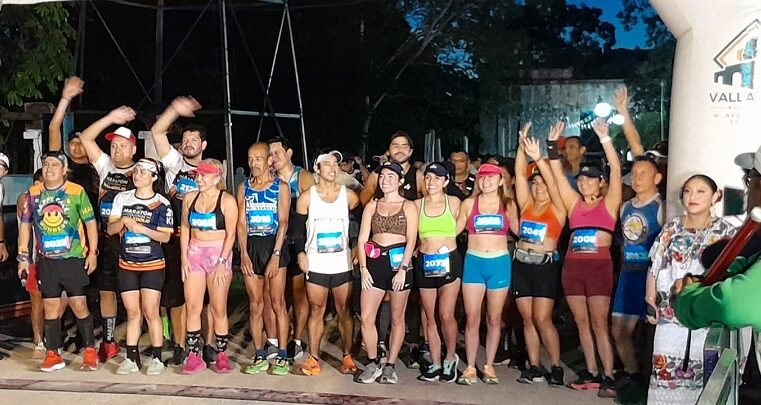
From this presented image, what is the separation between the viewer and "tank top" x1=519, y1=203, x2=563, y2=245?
17.6 feet

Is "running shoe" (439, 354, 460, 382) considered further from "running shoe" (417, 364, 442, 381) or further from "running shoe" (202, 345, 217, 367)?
"running shoe" (202, 345, 217, 367)

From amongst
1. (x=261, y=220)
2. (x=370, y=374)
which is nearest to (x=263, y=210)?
(x=261, y=220)

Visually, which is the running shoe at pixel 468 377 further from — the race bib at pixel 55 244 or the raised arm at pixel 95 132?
the raised arm at pixel 95 132

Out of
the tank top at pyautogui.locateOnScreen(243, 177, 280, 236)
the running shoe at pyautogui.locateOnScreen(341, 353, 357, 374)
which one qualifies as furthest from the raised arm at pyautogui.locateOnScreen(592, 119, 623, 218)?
the tank top at pyautogui.locateOnScreen(243, 177, 280, 236)

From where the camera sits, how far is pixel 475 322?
17.8ft

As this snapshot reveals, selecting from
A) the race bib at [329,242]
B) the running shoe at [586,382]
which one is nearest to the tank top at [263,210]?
the race bib at [329,242]

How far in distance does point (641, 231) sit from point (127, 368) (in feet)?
11.7

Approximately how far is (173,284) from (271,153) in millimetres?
1192

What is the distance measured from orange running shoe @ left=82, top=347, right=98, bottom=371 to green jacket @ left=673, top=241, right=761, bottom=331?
15.2 ft

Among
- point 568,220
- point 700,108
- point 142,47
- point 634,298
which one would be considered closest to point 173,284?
point 568,220

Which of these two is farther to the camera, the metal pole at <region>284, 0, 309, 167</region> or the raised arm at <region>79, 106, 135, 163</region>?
the metal pole at <region>284, 0, 309, 167</region>

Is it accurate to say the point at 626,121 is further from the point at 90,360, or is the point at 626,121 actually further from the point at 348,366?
the point at 90,360

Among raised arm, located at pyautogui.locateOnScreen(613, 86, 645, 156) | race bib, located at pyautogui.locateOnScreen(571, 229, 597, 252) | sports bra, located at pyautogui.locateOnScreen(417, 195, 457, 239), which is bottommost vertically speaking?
race bib, located at pyautogui.locateOnScreen(571, 229, 597, 252)

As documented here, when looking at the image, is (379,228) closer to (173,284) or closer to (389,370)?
(389,370)
